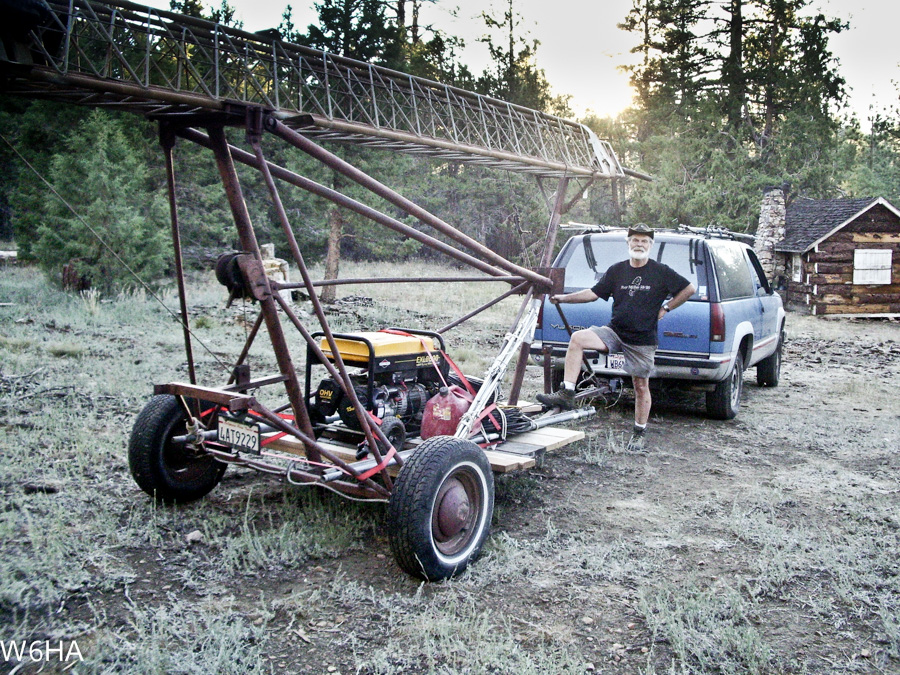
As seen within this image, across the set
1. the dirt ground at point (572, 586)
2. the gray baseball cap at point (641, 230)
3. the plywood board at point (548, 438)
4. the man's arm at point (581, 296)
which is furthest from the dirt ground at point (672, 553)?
the gray baseball cap at point (641, 230)

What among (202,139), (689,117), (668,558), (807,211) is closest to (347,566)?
(668,558)

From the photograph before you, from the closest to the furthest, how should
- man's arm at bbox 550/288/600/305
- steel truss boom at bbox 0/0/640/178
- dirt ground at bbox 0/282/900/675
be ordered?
dirt ground at bbox 0/282/900/675, steel truss boom at bbox 0/0/640/178, man's arm at bbox 550/288/600/305

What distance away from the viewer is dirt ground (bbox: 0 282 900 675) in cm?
320

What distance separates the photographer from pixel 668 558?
14.0 ft

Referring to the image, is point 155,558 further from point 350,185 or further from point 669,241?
point 350,185

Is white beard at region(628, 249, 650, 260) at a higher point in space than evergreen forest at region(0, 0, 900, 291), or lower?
lower

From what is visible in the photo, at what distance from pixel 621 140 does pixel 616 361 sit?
1177 inches

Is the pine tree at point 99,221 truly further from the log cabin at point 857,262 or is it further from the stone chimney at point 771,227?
the stone chimney at point 771,227

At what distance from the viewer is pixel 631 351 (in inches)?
268

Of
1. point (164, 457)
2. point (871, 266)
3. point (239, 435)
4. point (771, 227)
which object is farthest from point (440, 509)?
point (771, 227)

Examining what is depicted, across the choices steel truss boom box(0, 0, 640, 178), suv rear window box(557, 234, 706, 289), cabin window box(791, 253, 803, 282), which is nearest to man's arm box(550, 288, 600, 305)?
suv rear window box(557, 234, 706, 289)

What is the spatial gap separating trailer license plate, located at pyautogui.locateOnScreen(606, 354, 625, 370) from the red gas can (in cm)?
253

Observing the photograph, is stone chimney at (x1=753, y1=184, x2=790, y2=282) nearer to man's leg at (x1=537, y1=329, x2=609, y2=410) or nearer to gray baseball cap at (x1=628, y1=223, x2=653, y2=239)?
gray baseball cap at (x1=628, y1=223, x2=653, y2=239)

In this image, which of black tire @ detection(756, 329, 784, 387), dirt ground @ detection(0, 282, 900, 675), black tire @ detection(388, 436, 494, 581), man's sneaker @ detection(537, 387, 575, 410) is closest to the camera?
dirt ground @ detection(0, 282, 900, 675)
